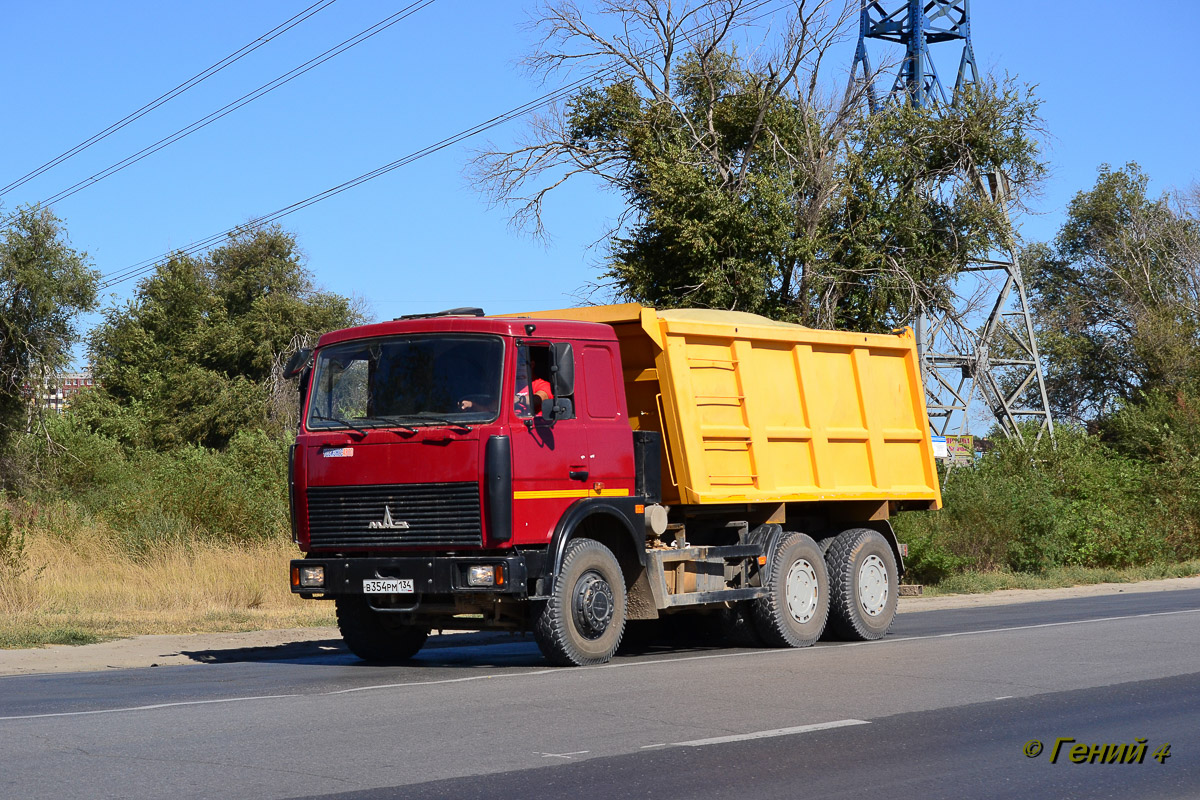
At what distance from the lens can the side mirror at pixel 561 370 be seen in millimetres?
11102

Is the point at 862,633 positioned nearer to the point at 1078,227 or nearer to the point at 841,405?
the point at 841,405

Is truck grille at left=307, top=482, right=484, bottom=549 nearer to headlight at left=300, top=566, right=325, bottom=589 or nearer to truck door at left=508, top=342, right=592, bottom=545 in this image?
headlight at left=300, top=566, right=325, bottom=589

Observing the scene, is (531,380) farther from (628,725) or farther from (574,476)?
(628,725)

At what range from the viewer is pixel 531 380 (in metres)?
11.2

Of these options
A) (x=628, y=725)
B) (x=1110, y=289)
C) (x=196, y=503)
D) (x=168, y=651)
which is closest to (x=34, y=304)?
(x=196, y=503)

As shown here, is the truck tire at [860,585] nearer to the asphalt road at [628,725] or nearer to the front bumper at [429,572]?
the asphalt road at [628,725]

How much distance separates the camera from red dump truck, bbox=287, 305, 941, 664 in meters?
10.9

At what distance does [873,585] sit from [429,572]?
5892 millimetres

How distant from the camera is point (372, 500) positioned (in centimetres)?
1116

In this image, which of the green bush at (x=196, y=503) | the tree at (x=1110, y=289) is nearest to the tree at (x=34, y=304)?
the green bush at (x=196, y=503)

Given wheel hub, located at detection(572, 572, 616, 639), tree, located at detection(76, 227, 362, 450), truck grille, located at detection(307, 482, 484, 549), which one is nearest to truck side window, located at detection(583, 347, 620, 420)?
wheel hub, located at detection(572, 572, 616, 639)

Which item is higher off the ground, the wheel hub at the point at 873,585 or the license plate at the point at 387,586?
the license plate at the point at 387,586

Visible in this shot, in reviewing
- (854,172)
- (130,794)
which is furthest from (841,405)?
(854,172)

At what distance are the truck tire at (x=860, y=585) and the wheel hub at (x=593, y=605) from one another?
363 centimetres
